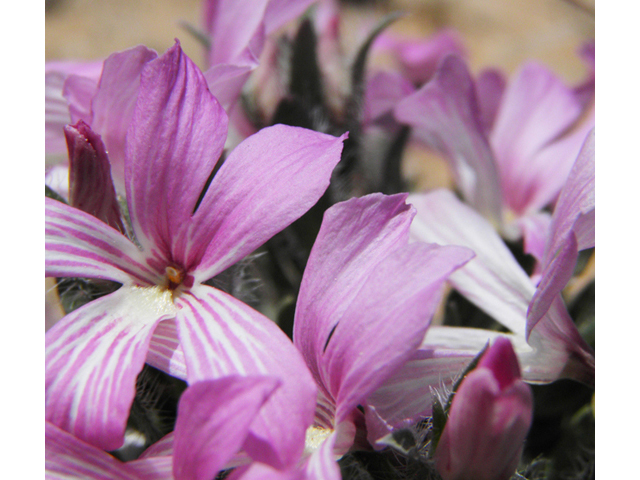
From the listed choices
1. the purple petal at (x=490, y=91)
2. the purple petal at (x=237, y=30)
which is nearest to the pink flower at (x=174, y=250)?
the purple petal at (x=237, y=30)

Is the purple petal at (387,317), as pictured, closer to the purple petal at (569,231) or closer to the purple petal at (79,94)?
the purple petal at (569,231)

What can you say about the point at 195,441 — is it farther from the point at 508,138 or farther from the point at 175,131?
the point at 508,138

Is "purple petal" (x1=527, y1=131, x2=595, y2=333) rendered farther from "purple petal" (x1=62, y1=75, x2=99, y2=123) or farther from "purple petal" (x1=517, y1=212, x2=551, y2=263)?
"purple petal" (x1=62, y1=75, x2=99, y2=123)

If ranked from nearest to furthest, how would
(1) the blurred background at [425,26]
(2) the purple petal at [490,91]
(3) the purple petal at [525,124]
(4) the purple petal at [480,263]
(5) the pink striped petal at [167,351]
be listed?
(5) the pink striped petal at [167,351] → (4) the purple petal at [480,263] → (3) the purple petal at [525,124] → (2) the purple petal at [490,91] → (1) the blurred background at [425,26]

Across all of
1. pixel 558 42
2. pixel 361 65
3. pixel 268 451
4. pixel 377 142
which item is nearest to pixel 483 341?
pixel 268 451

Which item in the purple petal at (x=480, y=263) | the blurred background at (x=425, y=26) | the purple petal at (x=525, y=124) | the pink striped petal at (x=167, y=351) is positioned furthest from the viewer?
the blurred background at (x=425, y=26)

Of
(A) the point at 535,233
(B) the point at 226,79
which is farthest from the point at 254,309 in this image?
(A) the point at 535,233

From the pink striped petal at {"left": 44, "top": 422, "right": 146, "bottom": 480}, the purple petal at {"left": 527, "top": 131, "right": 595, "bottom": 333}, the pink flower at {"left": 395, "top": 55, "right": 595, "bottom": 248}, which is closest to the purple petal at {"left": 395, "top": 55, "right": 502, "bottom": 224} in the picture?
the pink flower at {"left": 395, "top": 55, "right": 595, "bottom": 248}

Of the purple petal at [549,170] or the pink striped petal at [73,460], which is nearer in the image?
the pink striped petal at [73,460]
